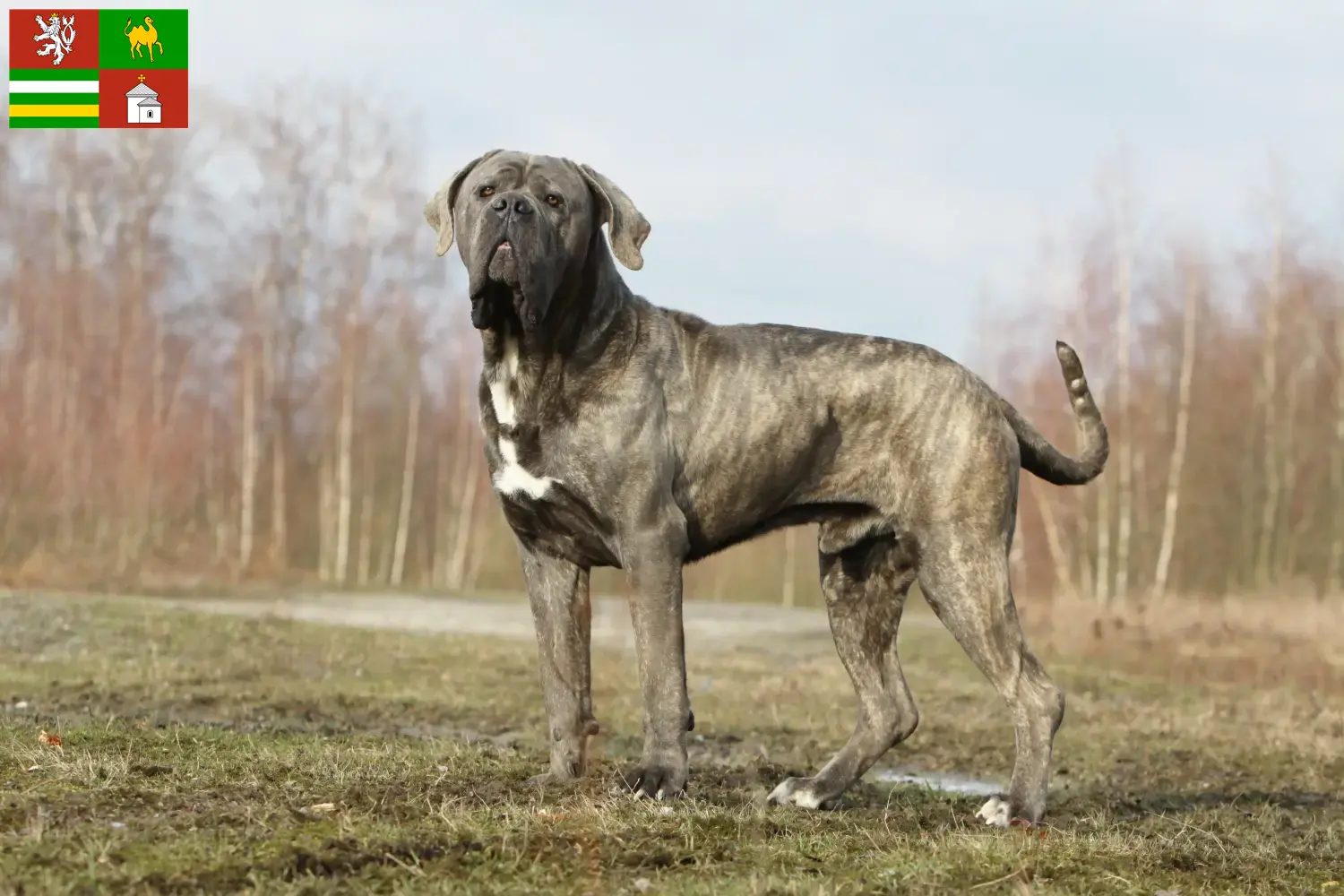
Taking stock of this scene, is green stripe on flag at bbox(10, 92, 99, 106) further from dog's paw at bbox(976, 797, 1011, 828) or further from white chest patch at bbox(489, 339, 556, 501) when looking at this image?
dog's paw at bbox(976, 797, 1011, 828)

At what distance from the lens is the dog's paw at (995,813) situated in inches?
209

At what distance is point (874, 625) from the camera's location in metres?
6.09

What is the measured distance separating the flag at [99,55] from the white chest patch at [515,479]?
10.9 meters

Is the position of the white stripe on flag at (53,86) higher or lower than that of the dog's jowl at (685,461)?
higher

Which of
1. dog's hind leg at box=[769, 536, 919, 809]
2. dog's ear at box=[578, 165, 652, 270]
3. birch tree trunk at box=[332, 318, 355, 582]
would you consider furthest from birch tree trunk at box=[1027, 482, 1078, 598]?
dog's ear at box=[578, 165, 652, 270]

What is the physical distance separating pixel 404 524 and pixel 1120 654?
2367 centimetres

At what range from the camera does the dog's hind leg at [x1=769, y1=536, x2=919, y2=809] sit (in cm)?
602

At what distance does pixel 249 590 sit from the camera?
2405cm

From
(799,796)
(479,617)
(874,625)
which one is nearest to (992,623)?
(874,625)

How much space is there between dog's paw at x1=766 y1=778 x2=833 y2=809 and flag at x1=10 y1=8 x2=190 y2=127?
11.8 meters

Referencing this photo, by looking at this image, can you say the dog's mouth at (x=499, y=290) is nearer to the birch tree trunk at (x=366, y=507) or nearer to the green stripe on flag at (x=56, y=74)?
the green stripe on flag at (x=56, y=74)

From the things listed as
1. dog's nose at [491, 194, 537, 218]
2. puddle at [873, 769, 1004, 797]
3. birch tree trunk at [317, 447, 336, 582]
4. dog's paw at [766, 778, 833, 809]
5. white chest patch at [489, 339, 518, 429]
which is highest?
dog's nose at [491, 194, 537, 218]

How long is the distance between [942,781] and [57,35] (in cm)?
1240

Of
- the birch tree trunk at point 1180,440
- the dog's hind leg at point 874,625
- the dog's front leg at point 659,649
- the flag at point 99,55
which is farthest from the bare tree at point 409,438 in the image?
the dog's front leg at point 659,649
